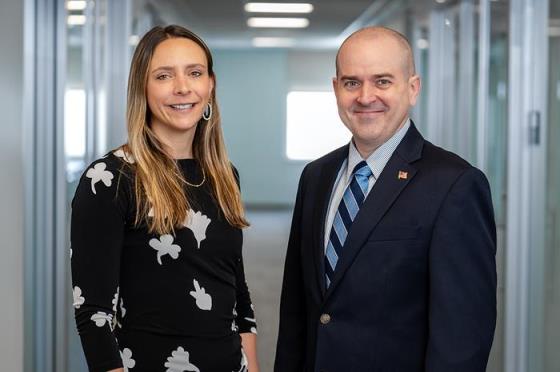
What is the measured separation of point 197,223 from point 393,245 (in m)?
0.43

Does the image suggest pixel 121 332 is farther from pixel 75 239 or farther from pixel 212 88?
pixel 212 88

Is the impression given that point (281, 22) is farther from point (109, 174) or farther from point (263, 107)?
point (109, 174)

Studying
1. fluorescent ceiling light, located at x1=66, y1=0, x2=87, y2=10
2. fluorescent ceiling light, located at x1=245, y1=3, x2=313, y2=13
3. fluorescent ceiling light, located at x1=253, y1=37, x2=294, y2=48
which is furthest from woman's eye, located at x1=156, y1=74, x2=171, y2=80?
fluorescent ceiling light, located at x1=253, y1=37, x2=294, y2=48

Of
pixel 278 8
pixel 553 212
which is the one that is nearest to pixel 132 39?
pixel 278 8

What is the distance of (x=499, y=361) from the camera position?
3914mm

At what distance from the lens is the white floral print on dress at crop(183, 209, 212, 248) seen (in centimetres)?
171

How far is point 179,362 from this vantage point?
1695 millimetres

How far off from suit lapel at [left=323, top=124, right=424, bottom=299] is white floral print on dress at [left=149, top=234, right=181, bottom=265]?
13.3 inches

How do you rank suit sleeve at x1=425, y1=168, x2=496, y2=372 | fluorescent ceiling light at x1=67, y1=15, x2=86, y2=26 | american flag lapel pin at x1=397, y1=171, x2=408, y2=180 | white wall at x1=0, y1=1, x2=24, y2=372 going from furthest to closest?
fluorescent ceiling light at x1=67, y1=15, x2=86, y2=26 → white wall at x1=0, y1=1, x2=24, y2=372 → american flag lapel pin at x1=397, y1=171, x2=408, y2=180 → suit sleeve at x1=425, y1=168, x2=496, y2=372

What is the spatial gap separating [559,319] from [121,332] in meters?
2.43

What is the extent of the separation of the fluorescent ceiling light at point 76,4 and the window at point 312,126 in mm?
1919

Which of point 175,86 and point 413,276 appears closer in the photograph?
point 413,276

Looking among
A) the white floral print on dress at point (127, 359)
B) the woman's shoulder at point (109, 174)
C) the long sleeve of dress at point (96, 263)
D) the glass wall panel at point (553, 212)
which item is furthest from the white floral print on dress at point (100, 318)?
the glass wall panel at point (553, 212)

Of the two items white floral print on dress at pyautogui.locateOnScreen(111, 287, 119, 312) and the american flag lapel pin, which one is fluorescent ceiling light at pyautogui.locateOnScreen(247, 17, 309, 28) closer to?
the american flag lapel pin
